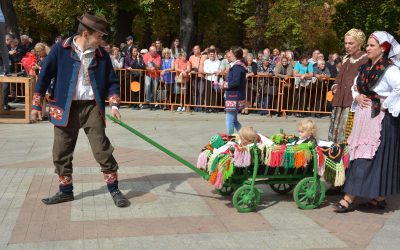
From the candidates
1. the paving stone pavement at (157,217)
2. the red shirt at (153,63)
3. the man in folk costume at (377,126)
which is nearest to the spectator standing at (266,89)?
the red shirt at (153,63)

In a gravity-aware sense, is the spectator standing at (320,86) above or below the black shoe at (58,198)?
above

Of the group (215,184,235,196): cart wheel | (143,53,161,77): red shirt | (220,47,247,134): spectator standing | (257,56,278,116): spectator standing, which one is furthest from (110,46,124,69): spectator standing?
(215,184,235,196): cart wheel

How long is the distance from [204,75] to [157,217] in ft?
27.8

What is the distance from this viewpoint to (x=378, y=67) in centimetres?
507

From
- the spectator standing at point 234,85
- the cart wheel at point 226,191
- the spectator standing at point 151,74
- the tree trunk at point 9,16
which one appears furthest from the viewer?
the tree trunk at point 9,16

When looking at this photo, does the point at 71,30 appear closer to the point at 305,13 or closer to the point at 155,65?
the point at 305,13

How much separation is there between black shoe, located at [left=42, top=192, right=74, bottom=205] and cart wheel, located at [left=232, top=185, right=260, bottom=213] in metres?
1.81

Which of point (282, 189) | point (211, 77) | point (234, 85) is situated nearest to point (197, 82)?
point (211, 77)

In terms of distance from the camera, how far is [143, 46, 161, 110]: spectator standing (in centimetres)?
1335

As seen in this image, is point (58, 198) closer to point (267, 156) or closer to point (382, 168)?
point (267, 156)

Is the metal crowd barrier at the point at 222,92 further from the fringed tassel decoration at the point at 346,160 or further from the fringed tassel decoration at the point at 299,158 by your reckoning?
the fringed tassel decoration at the point at 299,158

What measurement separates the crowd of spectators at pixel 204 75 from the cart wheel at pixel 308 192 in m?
7.43

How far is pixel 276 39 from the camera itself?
37.2m

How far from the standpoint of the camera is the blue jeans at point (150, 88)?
13.4m
